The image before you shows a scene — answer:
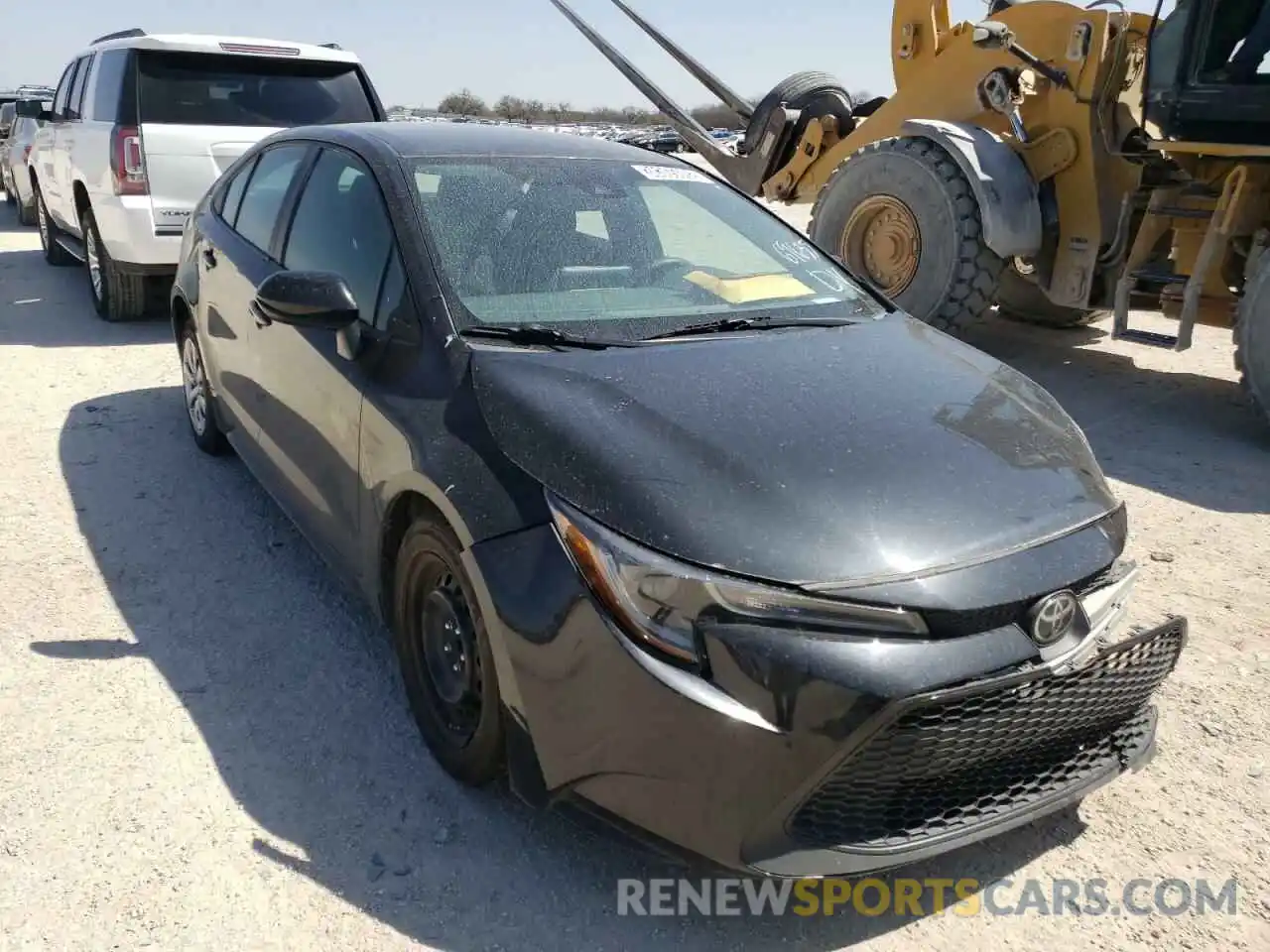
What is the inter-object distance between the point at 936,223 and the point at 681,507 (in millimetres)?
5267

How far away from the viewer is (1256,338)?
5.66 meters

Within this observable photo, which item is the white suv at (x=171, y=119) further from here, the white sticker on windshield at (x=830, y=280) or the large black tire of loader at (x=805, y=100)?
the white sticker on windshield at (x=830, y=280)

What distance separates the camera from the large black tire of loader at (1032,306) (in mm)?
8102

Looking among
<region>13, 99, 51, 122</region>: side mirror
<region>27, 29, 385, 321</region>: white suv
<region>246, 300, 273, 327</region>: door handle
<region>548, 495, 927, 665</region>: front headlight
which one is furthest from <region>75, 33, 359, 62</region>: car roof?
<region>548, 495, 927, 665</region>: front headlight

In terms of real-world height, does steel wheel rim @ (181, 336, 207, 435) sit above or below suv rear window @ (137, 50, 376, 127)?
below

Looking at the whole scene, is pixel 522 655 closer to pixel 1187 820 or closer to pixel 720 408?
pixel 720 408

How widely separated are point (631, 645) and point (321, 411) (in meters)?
1.59

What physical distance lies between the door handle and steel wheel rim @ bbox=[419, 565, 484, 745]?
139 centimetres

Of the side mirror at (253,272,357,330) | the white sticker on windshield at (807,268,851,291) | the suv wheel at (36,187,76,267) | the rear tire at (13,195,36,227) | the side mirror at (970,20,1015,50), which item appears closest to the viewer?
the side mirror at (253,272,357,330)

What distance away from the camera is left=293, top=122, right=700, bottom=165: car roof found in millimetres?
3359

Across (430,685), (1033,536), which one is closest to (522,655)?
(430,685)

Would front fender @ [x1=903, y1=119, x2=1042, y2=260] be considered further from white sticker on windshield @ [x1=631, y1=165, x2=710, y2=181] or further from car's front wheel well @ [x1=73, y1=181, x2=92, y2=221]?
car's front wheel well @ [x1=73, y1=181, x2=92, y2=221]

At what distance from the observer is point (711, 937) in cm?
233

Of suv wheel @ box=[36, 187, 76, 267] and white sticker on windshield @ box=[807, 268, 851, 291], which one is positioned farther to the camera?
suv wheel @ box=[36, 187, 76, 267]
